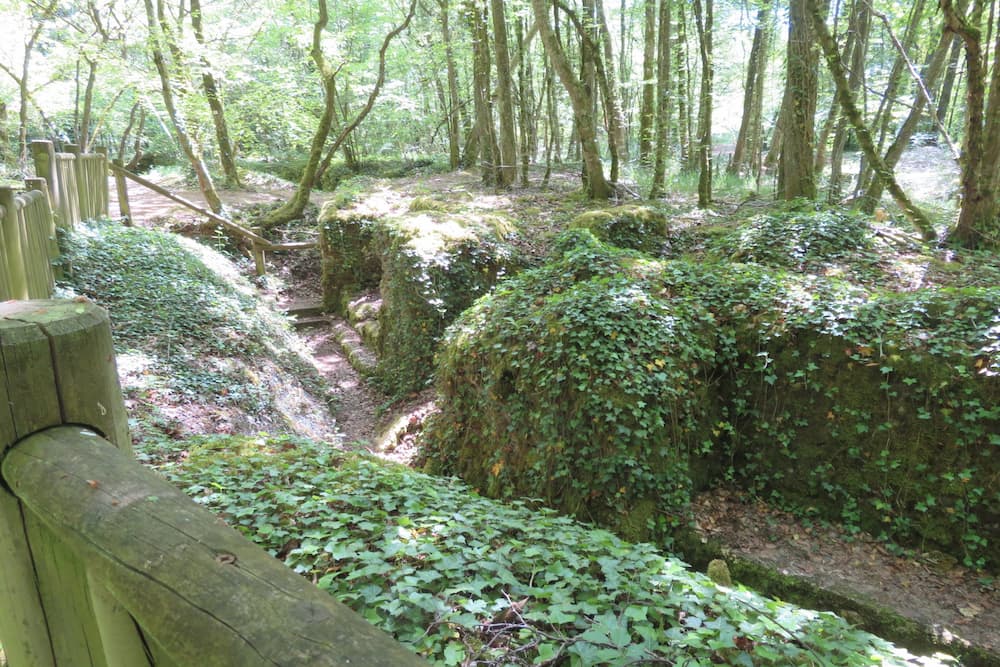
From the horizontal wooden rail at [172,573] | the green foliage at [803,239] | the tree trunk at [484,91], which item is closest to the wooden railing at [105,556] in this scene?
the horizontal wooden rail at [172,573]

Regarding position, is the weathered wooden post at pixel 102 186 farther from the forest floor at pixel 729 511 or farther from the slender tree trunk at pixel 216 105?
the slender tree trunk at pixel 216 105

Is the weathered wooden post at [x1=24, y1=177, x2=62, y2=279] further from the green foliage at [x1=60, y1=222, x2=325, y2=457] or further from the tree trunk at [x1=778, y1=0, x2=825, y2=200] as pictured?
the tree trunk at [x1=778, y1=0, x2=825, y2=200]

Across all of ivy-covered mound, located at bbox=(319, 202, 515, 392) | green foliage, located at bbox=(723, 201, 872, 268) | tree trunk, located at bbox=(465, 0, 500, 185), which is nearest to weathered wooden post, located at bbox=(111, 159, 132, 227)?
ivy-covered mound, located at bbox=(319, 202, 515, 392)

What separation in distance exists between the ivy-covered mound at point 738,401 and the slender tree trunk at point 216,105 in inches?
479

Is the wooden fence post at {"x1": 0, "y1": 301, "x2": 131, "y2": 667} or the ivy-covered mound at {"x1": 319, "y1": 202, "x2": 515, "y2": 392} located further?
the ivy-covered mound at {"x1": 319, "y1": 202, "x2": 515, "y2": 392}

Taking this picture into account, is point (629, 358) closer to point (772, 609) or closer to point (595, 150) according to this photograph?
point (772, 609)

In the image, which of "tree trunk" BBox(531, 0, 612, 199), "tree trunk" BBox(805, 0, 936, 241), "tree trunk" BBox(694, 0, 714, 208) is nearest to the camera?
"tree trunk" BBox(805, 0, 936, 241)

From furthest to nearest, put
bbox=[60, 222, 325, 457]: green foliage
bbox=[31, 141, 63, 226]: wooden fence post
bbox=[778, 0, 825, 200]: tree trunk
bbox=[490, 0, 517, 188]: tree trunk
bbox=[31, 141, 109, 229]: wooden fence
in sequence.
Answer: bbox=[490, 0, 517, 188]: tree trunk
bbox=[778, 0, 825, 200]: tree trunk
bbox=[31, 141, 109, 229]: wooden fence
bbox=[31, 141, 63, 226]: wooden fence post
bbox=[60, 222, 325, 457]: green foliage

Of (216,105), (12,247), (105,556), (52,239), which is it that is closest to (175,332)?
(52,239)

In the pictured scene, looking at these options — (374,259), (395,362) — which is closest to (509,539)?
(395,362)

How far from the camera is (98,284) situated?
7484 millimetres

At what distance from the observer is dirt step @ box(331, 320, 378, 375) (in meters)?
9.97

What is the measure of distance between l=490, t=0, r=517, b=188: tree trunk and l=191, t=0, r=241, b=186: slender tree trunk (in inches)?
270

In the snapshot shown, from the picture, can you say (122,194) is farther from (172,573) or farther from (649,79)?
(172,573)
